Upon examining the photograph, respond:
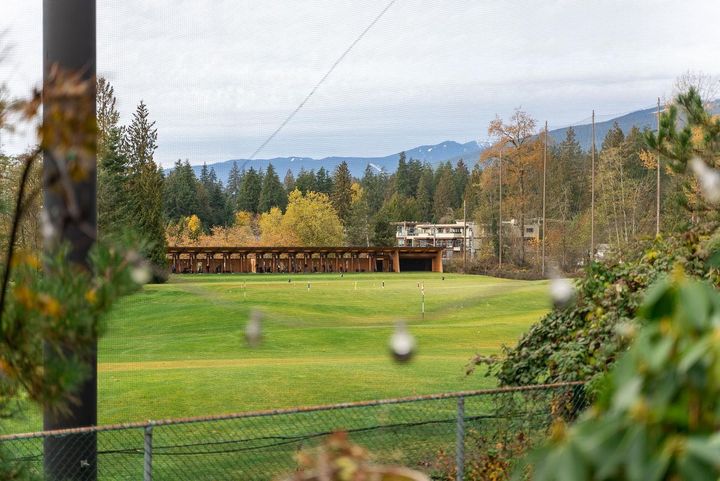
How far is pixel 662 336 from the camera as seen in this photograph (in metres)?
0.54

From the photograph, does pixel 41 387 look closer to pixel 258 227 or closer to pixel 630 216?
pixel 258 227

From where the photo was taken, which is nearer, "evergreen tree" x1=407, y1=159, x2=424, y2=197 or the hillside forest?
the hillside forest

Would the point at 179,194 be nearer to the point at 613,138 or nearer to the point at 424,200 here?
the point at 424,200

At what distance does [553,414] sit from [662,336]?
12.9ft

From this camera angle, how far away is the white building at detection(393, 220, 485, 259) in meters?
23.6

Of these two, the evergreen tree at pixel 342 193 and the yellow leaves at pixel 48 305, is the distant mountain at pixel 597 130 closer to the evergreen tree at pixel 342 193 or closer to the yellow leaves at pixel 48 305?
the evergreen tree at pixel 342 193

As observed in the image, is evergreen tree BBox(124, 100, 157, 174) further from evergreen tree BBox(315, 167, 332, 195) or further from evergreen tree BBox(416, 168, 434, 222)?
evergreen tree BBox(416, 168, 434, 222)

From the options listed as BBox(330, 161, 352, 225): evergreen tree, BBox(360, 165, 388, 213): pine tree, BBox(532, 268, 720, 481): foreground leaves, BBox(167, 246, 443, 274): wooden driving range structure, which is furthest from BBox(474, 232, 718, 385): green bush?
BBox(360, 165, 388, 213): pine tree

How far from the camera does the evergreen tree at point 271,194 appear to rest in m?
19.9

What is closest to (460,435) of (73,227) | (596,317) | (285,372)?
(596,317)

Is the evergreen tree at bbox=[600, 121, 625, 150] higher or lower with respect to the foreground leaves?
higher

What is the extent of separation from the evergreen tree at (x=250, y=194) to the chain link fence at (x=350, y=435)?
41.9ft

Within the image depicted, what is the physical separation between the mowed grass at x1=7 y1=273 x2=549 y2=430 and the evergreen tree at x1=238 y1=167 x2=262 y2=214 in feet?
5.78

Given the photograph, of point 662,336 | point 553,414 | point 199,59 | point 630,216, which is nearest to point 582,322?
point 553,414
